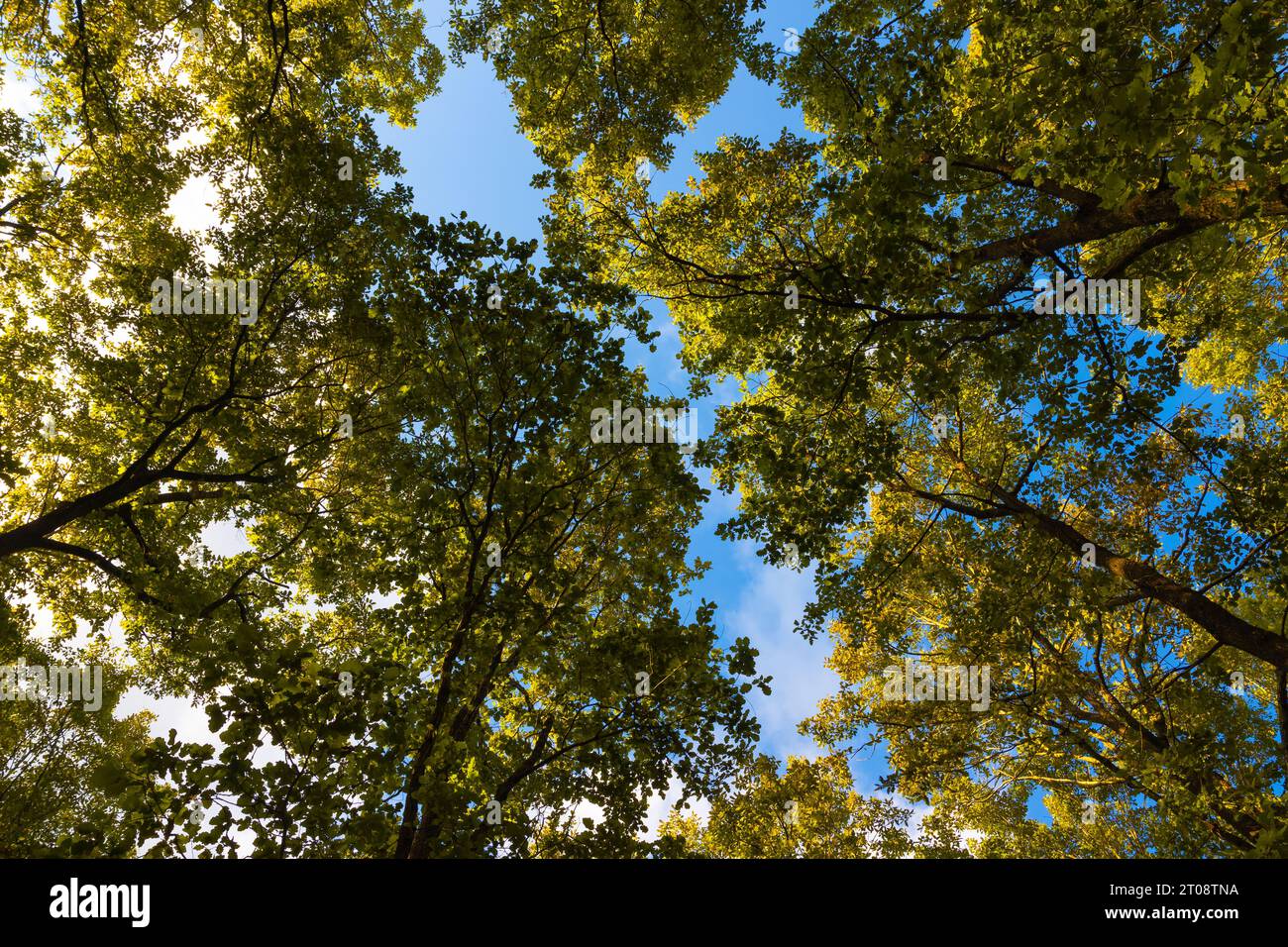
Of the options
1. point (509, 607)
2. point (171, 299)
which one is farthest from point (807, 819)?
point (171, 299)

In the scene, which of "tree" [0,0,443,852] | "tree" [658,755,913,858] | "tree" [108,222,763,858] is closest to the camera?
"tree" [108,222,763,858]

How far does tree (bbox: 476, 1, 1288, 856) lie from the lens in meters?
6.34

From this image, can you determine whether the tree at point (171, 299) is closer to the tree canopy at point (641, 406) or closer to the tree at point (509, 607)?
the tree canopy at point (641, 406)

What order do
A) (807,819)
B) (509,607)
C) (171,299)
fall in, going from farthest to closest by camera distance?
(807,819), (171,299), (509,607)

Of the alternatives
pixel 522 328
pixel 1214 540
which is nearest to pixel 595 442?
pixel 522 328

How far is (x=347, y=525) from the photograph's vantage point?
38.7 ft

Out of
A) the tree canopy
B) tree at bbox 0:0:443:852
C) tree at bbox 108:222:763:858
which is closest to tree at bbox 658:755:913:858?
the tree canopy

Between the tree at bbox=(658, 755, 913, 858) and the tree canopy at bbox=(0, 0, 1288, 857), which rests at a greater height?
the tree canopy at bbox=(0, 0, 1288, 857)

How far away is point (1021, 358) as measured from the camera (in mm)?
7695

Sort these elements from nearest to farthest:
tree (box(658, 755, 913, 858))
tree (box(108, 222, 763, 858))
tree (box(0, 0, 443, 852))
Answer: tree (box(108, 222, 763, 858)), tree (box(0, 0, 443, 852)), tree (box(658, 755, 913, 858))

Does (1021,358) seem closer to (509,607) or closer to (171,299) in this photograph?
(509,607)

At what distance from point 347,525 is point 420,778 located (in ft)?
24.0

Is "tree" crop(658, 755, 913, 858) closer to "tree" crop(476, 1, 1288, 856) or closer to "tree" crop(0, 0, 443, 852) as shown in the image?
"tree" crop(476, 1, 1288, 856)

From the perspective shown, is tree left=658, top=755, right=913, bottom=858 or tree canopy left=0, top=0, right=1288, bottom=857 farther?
tree left=658, top=755, right=913, bottom=858
